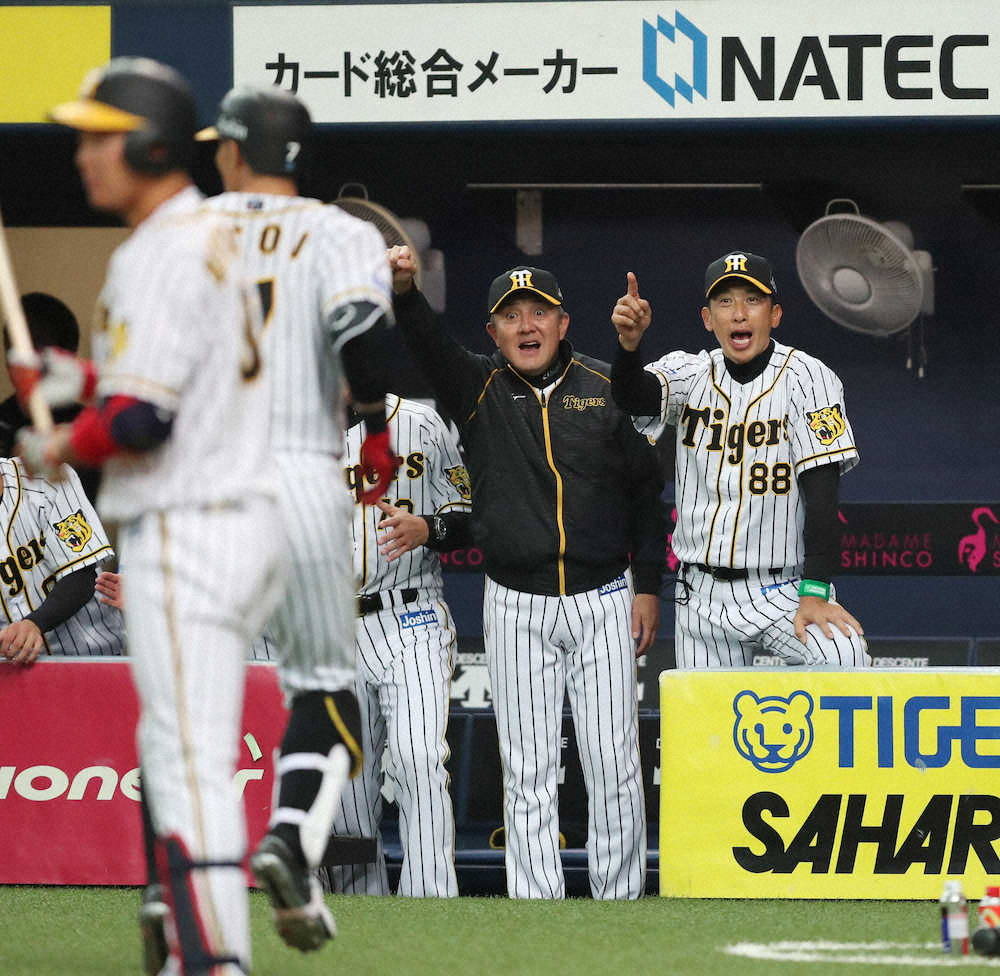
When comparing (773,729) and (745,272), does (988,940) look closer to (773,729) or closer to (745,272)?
(773,729)

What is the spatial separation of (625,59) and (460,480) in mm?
1437

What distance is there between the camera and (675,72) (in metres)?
5.42

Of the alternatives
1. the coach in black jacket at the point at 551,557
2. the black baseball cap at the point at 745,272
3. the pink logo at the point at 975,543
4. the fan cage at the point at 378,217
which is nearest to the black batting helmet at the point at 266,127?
the coach in black jacket at the point at 551,557

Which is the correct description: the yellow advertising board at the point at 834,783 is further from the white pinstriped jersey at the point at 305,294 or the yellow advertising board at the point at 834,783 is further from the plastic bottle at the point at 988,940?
the white pinstriped jersey at the point at 305,294

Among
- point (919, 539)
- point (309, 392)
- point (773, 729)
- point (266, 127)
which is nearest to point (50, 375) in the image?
point (309, 392)

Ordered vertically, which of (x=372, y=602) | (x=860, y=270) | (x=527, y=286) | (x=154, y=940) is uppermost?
(x=860, y=270)

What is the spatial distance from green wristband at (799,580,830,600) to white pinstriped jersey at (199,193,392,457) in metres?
1.78

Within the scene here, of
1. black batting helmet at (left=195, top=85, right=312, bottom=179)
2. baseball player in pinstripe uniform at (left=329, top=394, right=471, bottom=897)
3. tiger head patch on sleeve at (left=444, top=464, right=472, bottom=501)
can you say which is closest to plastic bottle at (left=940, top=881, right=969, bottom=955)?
baseball player in pinstripe uniform at (left=329, top=394, right=471, bottom=897)


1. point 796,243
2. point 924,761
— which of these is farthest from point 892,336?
point 924,761

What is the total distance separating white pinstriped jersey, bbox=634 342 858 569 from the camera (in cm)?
472

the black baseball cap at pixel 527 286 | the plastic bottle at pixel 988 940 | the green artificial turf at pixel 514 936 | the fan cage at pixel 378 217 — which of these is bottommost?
the green artificial turf at pixel 514 936

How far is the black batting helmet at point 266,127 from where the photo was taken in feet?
10.5

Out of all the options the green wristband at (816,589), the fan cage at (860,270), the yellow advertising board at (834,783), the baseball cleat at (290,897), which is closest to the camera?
the baseball cleat at (290,897)

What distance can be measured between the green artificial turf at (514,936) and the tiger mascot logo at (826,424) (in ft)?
3.88
